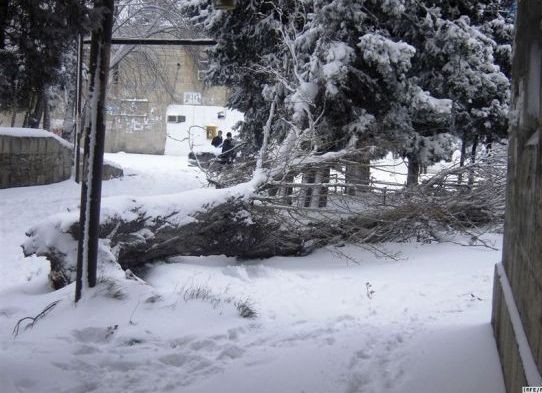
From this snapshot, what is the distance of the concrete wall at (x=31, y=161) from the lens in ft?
44.4

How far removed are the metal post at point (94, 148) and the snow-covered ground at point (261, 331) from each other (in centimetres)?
34

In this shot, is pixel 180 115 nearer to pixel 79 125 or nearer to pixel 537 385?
pixel 79 125

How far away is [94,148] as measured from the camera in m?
5.02

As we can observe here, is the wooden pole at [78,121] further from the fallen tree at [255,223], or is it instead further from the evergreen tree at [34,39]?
the evergreen tree at [34,39]

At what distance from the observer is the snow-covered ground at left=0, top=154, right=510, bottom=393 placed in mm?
3889

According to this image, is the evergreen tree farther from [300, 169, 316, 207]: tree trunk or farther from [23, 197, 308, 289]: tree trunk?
[300, 169, 316, 207]: tree trunk

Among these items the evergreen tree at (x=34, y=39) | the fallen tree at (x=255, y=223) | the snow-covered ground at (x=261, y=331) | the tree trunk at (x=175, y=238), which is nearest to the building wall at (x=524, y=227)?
the snow-covered ground at (x=261, y=331)

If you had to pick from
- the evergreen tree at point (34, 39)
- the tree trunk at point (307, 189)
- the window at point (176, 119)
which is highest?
the window at point (176, 119)

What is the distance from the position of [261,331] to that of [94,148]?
214cm

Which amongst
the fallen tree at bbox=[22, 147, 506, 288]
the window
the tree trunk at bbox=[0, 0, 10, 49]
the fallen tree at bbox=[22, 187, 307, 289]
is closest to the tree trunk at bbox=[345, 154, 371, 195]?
the fallen tree at bbox=[22, 147, 506, 288]

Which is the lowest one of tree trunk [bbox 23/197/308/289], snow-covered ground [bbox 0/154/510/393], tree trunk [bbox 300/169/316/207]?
snow-covered ground [bbox 0/154/510/393]

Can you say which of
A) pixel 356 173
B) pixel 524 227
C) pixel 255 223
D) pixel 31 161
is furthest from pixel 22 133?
pixel 524 227

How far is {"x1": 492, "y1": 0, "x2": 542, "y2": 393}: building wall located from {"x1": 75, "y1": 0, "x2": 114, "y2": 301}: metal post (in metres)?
3.18

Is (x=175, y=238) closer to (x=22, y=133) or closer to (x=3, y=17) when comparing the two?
(x=3, y=17)
